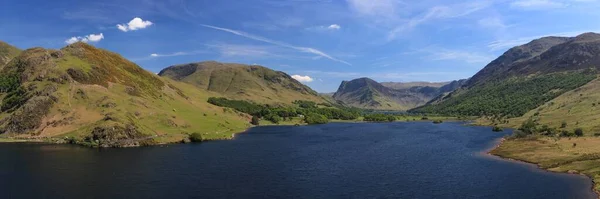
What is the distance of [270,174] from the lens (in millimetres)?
107812

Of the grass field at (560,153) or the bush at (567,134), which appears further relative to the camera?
the bush at (567,134)

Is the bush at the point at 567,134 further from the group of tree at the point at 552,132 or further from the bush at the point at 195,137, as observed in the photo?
the bush at the point at 195,137

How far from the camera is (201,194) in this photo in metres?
85.1

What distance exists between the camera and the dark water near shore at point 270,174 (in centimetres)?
8619

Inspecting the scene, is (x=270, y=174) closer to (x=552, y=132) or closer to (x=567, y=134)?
(x=567, y=134)

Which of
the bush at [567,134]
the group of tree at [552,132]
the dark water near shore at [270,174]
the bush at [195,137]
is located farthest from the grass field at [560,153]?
the bush at [195,137]

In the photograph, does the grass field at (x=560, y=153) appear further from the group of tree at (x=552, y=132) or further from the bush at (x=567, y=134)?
the group of tree at (x=552, y=132)

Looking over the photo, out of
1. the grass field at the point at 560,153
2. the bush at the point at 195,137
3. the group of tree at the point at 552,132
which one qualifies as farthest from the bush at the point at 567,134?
the bush at the point at 195,137

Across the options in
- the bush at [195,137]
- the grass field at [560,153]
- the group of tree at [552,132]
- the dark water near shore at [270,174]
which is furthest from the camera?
the bush at [195,137]

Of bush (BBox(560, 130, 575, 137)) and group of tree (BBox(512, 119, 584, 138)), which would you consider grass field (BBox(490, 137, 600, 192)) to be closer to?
bush (BBox(560, 130, 575, 137))

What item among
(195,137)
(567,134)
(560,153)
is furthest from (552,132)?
(195,137)

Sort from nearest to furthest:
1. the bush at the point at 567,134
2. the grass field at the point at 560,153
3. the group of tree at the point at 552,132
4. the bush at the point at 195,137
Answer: the grass field at the point at 560,153, the group of tree at the point at 552,132, the bush at the point at 567,134, the bush at the point at 195,137

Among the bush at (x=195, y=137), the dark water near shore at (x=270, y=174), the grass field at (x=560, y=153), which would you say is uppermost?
the bush at (x=195, y=137)

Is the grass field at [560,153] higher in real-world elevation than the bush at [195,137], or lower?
lower
